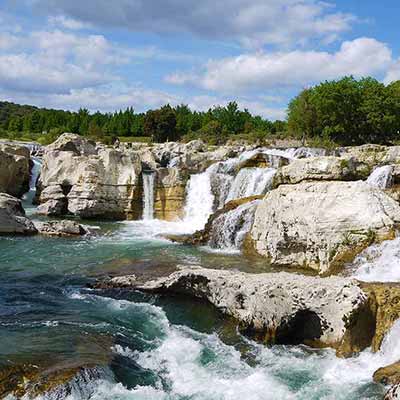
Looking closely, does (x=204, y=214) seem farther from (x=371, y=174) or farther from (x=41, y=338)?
(x=41, y=338)

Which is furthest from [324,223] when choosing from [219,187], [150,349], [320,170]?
[219,187]

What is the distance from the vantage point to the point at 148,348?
11711 millimetres

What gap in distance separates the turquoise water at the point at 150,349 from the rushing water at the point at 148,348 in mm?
22

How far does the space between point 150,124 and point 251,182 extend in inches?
1780

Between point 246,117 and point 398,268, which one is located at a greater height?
point 246,117

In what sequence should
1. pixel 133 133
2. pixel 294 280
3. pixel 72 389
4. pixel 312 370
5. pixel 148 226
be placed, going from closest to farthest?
pixel 72 389
pixel 312 370
pixel 294 280
pixel 148 226
pixel 133 133

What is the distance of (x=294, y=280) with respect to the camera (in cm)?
1280

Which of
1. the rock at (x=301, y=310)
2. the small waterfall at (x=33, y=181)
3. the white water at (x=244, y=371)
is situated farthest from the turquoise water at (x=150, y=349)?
the small waterfall at (x=33, y=181)

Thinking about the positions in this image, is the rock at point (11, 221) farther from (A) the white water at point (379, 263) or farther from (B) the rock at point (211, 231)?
(A) the white water at point (379, 263)

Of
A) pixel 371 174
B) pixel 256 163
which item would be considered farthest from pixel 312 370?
pixel 256 163

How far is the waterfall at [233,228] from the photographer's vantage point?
21247mm

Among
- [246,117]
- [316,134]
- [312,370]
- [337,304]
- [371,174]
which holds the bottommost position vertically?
[312,370]

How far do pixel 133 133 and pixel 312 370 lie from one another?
76.2m

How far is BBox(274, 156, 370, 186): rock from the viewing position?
72.5 feet
